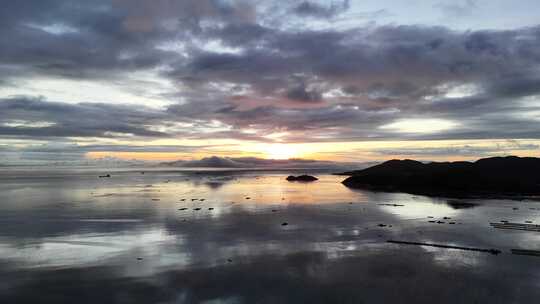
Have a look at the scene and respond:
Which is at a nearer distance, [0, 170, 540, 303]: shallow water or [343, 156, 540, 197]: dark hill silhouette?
[0, 170, 540, 303]: shallow water

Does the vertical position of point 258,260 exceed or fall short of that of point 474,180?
it falls short

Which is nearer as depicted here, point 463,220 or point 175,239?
point 175,239

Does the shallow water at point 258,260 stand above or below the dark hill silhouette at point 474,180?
below

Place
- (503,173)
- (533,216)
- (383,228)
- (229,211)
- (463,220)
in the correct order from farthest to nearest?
1. (503,173)
2. (229,211)
3. (533,216)
4. (463,220)
5. (383,228)

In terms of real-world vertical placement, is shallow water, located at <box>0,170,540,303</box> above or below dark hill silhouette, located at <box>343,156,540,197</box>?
below

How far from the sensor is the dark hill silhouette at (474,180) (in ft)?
301

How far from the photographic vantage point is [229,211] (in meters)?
54.3

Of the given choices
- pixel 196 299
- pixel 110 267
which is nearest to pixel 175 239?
pixel 110 267

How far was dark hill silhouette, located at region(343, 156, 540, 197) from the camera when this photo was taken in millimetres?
91656

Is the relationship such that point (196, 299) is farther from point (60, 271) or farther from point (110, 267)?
point (60, 271)

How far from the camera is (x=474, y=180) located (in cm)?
9875

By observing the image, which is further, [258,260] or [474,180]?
[474,180]

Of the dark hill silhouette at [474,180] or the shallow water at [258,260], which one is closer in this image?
the shallow water at [258,260]

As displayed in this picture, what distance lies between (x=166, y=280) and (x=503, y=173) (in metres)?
129
